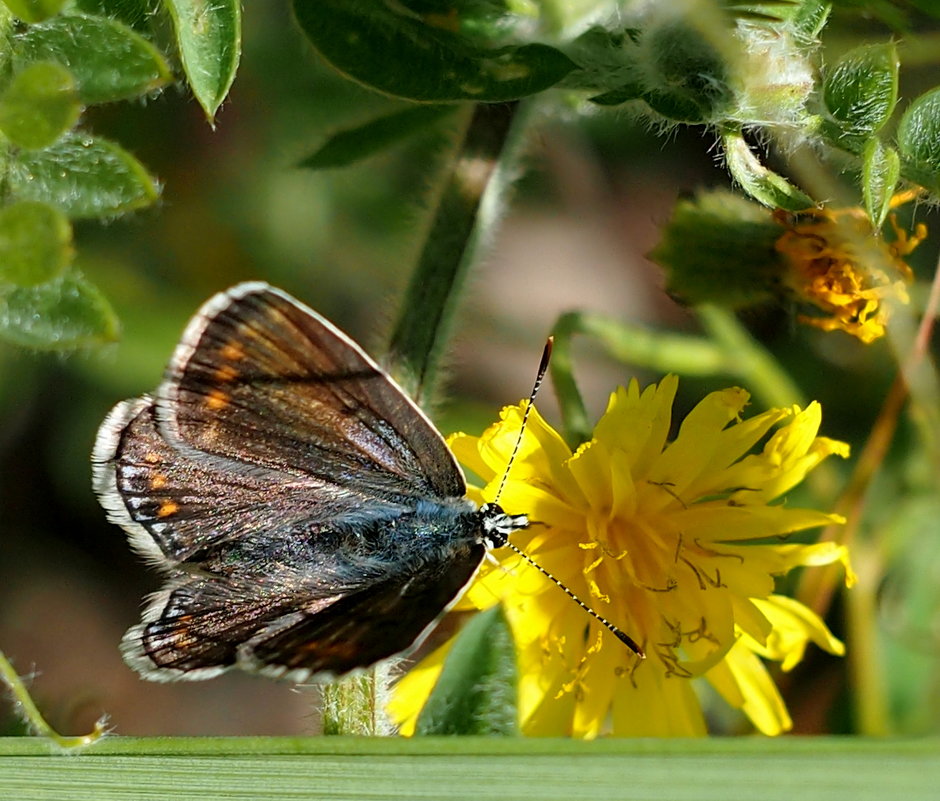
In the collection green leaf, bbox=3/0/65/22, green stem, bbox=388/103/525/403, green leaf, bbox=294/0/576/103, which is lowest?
green stem, bbox=388/103/525/403

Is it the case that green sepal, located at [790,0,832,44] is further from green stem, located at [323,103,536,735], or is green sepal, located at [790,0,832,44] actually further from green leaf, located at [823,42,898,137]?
green stem, located at [323,103,536,735]

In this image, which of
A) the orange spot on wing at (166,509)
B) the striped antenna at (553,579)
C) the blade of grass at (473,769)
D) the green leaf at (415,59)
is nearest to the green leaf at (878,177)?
the green leaf at (415,59)

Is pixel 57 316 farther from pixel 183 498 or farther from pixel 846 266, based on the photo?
pixel 846 266

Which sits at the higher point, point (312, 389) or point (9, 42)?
point (9, 42)

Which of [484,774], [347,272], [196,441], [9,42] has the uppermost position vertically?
[9,42]

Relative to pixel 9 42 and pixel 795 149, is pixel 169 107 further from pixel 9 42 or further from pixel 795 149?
pixel 795 149

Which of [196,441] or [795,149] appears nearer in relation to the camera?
[795,149]

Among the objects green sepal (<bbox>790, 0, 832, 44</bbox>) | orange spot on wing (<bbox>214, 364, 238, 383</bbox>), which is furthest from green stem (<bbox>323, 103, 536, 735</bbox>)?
green sepal (<bbox>790, 0, 832, 44</bbox>)

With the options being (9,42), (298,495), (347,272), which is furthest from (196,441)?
(347,272)
